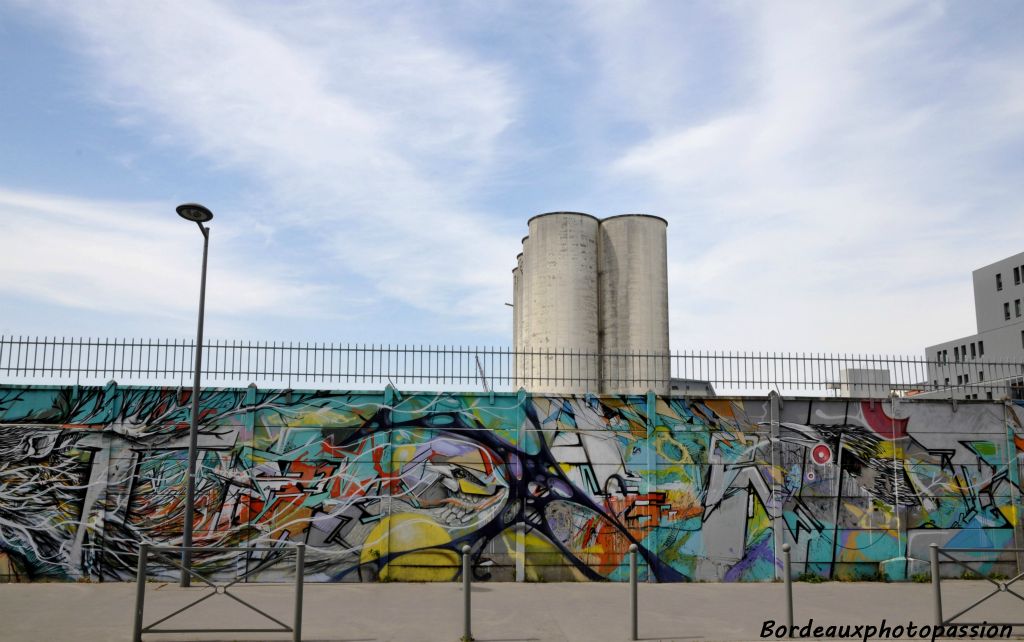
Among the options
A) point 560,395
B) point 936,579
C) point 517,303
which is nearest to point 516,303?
point 517,303

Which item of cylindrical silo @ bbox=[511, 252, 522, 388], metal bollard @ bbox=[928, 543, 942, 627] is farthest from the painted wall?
cylindrical silo @ bbox=[511, 252, 522, 388]

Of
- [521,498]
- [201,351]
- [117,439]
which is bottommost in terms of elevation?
[521,498]

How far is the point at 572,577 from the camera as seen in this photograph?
13.3m

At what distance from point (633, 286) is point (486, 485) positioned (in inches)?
349

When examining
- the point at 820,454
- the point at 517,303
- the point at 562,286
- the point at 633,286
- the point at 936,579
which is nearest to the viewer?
the point at 936,579

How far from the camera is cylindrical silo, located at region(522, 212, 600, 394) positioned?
20.1 meters

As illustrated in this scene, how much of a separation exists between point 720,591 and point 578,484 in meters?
2.81

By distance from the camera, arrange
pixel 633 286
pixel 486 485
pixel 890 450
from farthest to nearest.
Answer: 1. pixel 633 286
2. pixel 890 450
3. pixel 486 485

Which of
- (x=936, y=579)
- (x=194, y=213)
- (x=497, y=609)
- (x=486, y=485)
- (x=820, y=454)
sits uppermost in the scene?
(x=194, y=213)

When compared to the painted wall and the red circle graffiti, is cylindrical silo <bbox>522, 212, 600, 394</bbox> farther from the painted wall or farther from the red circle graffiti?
the red circle graffiti

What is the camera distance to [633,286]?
810 inches

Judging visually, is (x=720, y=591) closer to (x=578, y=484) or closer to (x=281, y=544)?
(x=578, y=484)

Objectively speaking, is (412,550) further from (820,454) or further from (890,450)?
(890,450)

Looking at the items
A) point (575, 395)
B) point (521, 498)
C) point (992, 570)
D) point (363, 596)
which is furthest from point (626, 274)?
point (363, 596)
